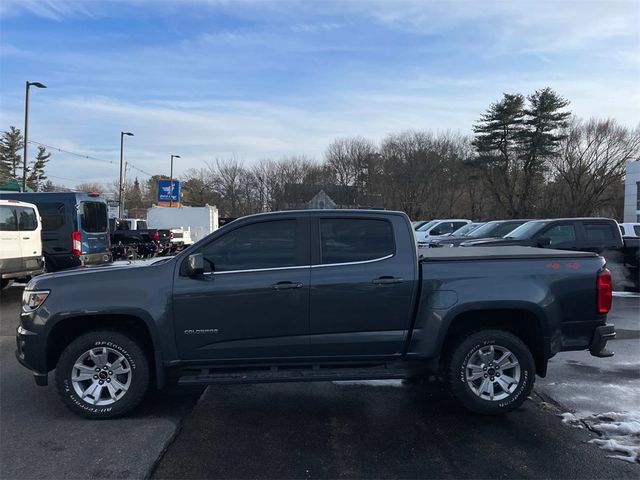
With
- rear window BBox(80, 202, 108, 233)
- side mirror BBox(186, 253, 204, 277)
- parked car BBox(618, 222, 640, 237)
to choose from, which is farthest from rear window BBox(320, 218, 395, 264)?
parked car BBox(618, 222, 640, 237)

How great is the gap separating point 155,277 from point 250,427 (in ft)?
5.08

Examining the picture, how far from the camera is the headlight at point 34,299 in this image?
469 centimetres

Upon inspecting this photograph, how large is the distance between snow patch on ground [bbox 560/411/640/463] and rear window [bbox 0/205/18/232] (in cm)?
1094

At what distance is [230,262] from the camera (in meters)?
4.79

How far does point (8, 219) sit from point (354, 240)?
9367 mm

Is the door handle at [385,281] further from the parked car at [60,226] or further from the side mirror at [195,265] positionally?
the parked car at [60,226]

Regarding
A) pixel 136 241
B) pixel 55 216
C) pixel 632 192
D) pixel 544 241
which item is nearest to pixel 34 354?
pixel 55 216

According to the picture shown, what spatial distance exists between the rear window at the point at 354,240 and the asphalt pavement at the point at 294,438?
1.47 meters

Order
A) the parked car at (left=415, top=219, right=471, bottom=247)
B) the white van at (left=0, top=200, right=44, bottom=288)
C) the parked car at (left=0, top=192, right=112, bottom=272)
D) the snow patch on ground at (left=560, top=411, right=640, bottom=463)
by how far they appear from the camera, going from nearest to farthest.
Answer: the snow patch on ground at (left=560, top=411, right=640, bottom=463) → the white van at (left=0, top=200, right=44, bottom=288) → the parked car at (left=0, top=192, right=112, bottom=272) → the parked car at (left=415, top=219, right=471, bottom=247)

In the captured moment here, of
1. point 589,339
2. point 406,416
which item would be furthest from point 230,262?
point 589,339

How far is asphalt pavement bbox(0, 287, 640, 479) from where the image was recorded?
378 centimetres

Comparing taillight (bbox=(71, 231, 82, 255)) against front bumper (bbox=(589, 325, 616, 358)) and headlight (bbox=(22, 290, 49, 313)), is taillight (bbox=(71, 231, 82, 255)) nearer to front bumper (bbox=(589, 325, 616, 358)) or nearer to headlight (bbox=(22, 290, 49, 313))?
headlight (bbox=(22, 290, 49, 313))

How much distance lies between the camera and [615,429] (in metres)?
4.50

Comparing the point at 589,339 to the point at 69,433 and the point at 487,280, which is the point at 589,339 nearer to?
the point at 487,280
